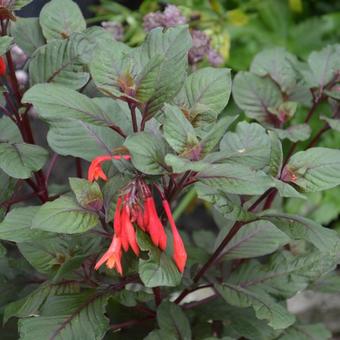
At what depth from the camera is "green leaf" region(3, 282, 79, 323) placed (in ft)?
3.45

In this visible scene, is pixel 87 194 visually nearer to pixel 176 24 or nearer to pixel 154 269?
pixel 154 269

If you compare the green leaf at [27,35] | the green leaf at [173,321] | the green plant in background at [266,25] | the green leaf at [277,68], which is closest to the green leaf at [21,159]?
the green leaf at [27,35]

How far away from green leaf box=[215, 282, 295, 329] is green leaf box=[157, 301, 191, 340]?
0.28 feet

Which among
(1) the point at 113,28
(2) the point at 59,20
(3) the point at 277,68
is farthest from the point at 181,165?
(1) the point at 113,28

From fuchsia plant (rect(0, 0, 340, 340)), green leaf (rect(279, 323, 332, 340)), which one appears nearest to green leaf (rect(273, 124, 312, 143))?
fuchsia plant (rect(0, 0, 340, 340))

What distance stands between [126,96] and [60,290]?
399 mm

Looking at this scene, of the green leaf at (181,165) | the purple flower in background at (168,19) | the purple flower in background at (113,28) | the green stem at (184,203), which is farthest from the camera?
the green stem at (184,203)

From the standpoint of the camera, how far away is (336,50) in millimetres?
1269

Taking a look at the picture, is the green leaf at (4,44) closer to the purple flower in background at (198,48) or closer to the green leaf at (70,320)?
the green leaf at (70,320)

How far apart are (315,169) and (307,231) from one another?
0.31 feet

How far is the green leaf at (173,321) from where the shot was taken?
44.1 inches

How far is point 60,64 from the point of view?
42.3 inches

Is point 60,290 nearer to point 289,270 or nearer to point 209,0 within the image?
point 289,270

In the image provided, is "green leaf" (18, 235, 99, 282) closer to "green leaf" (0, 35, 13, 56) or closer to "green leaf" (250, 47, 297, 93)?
"green leaf" (0, 35, 13, 56)
